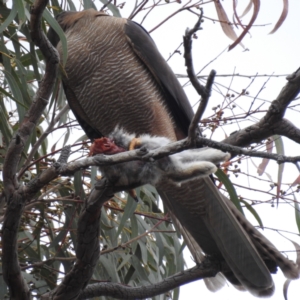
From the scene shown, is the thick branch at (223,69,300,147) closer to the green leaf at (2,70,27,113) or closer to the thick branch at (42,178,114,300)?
the thick branch at (42,178,114,300)

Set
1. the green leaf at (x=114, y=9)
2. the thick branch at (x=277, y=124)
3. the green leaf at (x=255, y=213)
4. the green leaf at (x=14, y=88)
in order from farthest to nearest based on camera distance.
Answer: the green leaf at (x=114, y=9) → the green leaf at (x=255, y=213) → the green leaf at (x=14, y=88) → the thick branch at (x=277, y=124)

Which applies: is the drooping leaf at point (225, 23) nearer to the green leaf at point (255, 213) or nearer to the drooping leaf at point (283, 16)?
the drooping leaf at point (283, 16)

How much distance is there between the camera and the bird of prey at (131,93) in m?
2.77

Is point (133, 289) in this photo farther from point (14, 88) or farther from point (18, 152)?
point (14, 88)

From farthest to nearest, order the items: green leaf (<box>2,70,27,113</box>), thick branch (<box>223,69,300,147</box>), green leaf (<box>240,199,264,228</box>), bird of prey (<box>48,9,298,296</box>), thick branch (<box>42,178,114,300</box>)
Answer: bird of prey (<box>48,9,298,296</box>), green leaf (<box>240,199,264,228</box>), green leaf (<box>2,70,27,113</box>), thick branch (<box>42,178,114,300</box>), thick branch (<box>223,69,300,147</box>)

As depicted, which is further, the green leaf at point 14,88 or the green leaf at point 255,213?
the green leaf at point 255,213

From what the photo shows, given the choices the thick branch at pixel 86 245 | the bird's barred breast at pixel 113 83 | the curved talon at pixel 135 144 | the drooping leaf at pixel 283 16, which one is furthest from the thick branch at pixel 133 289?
the drooping leaf at pixel 283 16

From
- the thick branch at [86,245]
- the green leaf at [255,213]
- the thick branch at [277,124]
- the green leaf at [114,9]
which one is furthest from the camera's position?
the green leaf at [114,9]

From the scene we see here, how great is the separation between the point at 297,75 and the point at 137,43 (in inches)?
53.6

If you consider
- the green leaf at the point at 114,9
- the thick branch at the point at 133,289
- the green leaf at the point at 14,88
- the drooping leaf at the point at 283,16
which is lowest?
the thick branch at the point at 133,289

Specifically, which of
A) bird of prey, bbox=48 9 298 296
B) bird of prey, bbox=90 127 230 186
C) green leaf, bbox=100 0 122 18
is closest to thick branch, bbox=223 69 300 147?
bird of prey, bbox=90 127 230 186

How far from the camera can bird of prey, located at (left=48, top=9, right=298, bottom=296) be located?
2.77 metres

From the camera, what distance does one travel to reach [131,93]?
2873 millimetres

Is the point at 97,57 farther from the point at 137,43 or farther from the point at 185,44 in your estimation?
the point at 185,44
